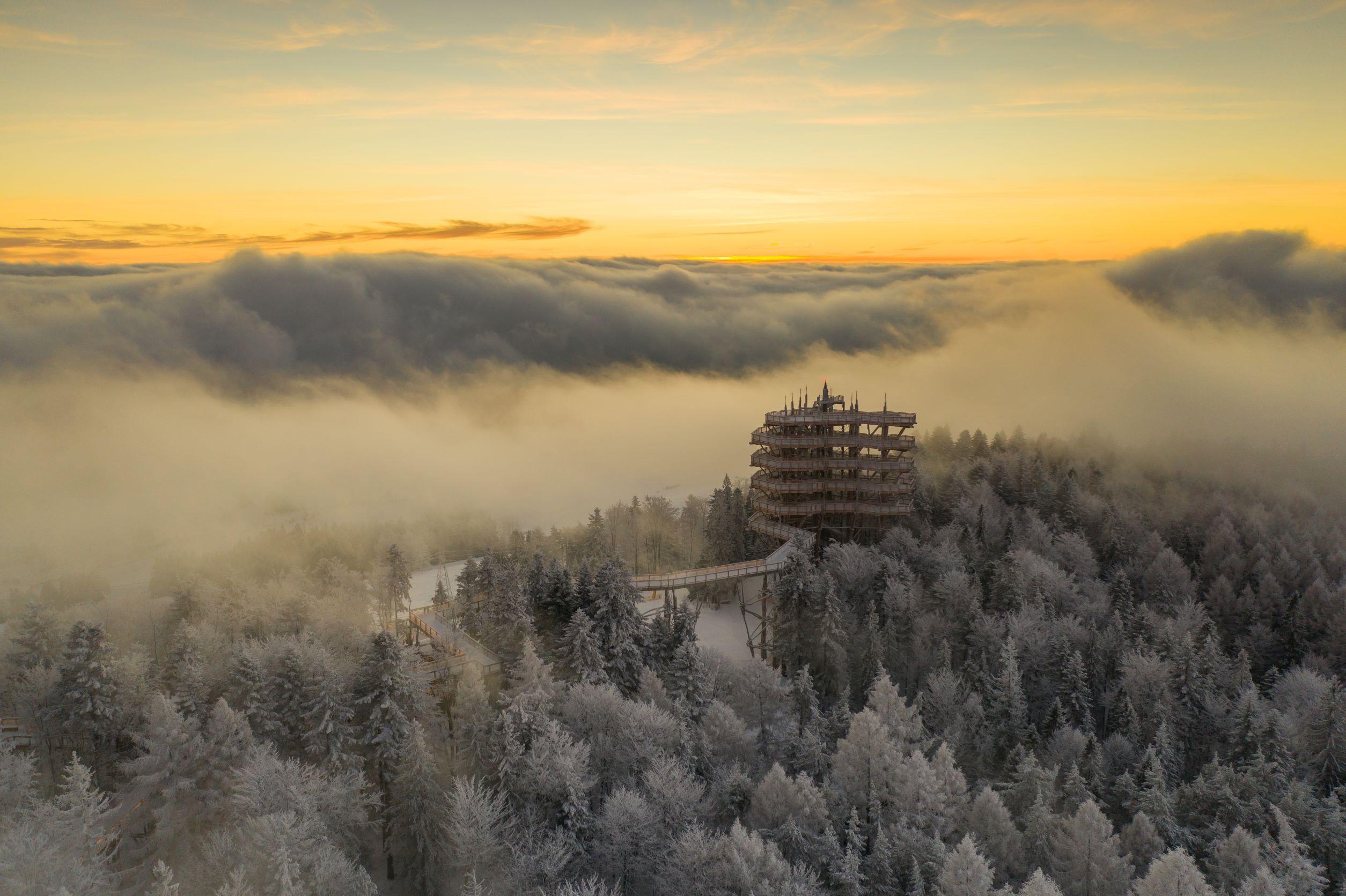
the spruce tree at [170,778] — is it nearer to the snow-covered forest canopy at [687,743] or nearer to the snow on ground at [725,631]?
the snow-covered forest canopy at [687,743]

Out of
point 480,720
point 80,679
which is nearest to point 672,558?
point 480,720

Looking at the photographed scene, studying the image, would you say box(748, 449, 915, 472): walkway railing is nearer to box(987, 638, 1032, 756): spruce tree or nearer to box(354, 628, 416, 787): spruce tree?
box(987, 638, 1032, 756): spruce tree

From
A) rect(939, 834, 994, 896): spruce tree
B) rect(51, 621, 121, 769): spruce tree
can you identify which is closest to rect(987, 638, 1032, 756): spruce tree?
rect(939, 834, 994, 896): spruce tree

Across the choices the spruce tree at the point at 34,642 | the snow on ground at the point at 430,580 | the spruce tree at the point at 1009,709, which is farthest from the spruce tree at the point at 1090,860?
the spruce tree at the point at 34,642

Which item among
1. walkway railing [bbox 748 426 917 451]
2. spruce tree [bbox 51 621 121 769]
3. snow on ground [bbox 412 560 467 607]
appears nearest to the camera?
spruce tree [bbox 51 621 121 769]

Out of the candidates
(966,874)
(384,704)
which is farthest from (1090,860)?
(384,704)

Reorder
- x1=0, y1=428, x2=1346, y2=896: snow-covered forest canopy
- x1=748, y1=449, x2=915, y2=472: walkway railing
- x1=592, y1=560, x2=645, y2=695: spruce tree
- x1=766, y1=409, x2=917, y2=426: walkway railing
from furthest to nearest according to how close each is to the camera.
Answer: x1=748, y1=449, x2=915, y2=472: walkway railing < x1=766, y1=409, x2=917, y2=426: walkway railing < x1=592, y1=560, x2=645, y2=695: spruce tree < x1=0, y1=428, x2=1346, y2=896: snow-covered forest canopy

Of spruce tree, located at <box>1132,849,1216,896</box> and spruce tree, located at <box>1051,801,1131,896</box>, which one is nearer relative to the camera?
spruce tree, located at <box>1132,849,1216,896</box>

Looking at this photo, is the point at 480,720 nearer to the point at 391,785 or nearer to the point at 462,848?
the point at 391,785
